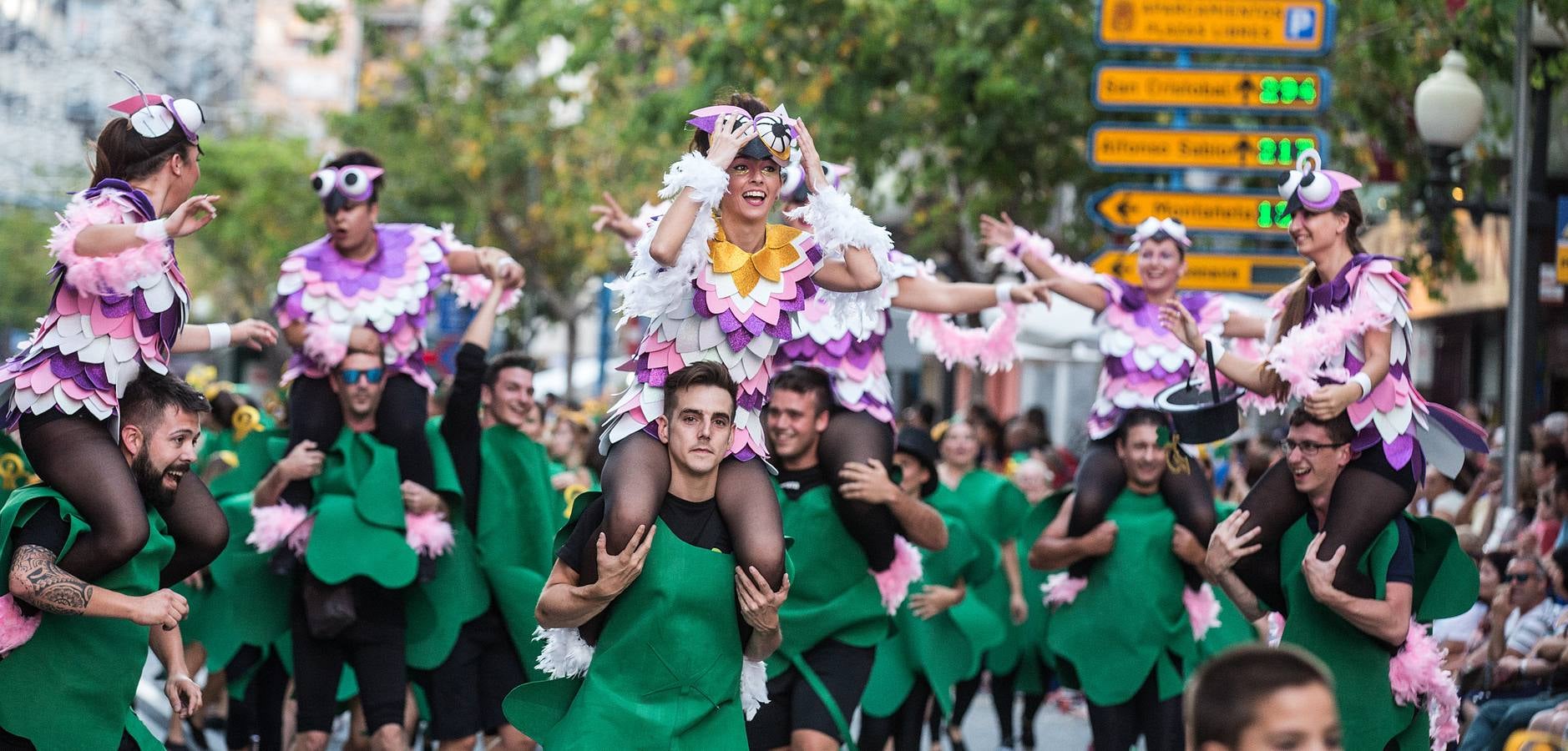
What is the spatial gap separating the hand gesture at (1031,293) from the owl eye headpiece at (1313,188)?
123 centimetres

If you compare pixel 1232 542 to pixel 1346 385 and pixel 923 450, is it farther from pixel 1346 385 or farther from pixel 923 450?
pixel 923 450

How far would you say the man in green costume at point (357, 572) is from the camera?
8.39 metres

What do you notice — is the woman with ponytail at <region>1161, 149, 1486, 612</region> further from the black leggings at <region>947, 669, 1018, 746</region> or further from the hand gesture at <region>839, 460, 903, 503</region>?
the black leggings at <region>947, 669, 1018, 746</region>

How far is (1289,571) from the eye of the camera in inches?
280

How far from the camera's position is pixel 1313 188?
23.0 ft

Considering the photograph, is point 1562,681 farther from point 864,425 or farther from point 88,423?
point 88,423

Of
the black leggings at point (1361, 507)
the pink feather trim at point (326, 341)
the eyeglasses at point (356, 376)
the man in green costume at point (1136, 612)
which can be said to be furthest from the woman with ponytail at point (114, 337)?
the man in green costume at point (1136, 612)

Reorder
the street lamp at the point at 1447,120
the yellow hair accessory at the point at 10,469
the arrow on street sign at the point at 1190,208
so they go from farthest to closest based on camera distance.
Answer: the arrow on street sign at the point at 1190,208, the street lamp at the point at 1447,120, the yellow hair accessory at the point at 10,469

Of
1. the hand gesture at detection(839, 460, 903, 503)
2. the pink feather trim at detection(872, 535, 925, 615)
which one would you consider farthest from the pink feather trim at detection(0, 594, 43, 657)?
the pink feather trim at detection(872, 535, 925, 615)

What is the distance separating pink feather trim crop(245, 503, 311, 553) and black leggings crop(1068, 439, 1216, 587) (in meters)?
3.26

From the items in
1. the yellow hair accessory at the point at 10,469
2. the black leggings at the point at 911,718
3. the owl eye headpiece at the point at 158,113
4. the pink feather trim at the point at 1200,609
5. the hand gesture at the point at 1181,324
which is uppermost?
the owl eye headpiece at the point at 158,113

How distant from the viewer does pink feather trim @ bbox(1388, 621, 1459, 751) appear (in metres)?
6.91

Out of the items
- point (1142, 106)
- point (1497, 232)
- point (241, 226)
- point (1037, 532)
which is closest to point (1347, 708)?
point (1037, 532)

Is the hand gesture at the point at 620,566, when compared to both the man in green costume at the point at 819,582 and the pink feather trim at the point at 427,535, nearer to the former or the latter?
the man in green costume at the point at 819,582
